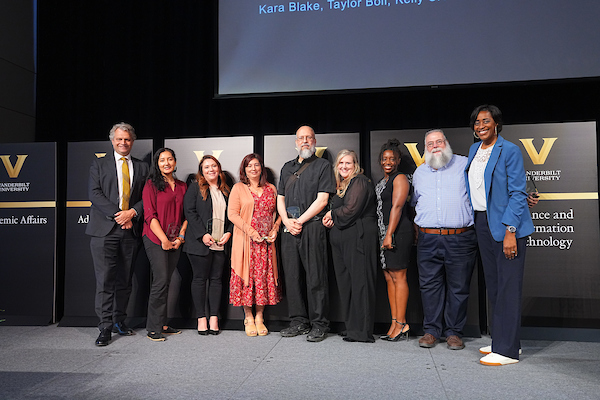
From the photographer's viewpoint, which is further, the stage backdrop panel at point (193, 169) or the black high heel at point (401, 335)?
the stage backdrop panel at point (193, 169)

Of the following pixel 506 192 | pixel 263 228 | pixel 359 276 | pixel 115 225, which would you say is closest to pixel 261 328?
pixel 263 228

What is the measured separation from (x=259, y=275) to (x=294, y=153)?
1.16m

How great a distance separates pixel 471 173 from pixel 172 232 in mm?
2380

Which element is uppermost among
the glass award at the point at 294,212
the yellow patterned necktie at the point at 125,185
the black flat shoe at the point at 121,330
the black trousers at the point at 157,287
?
the yellow patterned necktie at the point at 125,185

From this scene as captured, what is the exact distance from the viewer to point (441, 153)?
3346 mm

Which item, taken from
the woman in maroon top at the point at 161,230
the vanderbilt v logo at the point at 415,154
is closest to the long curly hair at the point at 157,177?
the woman in maroon top at the point at 161,230

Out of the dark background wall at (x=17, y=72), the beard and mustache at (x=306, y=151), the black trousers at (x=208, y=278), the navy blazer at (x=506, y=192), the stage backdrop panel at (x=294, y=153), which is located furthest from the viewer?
the dark background wall at (x=17, y=72)

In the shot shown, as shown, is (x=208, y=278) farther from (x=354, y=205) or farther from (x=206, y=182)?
(x=354, y=205)

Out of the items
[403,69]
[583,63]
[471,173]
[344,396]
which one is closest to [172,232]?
[344,396]

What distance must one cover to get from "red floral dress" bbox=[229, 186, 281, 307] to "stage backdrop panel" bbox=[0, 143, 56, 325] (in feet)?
6.42

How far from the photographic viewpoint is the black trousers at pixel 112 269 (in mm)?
3584

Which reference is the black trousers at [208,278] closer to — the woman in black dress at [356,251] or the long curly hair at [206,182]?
the long curly hair at [206,182]

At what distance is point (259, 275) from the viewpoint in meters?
3.73

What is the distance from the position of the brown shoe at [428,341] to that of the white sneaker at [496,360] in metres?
0.44
